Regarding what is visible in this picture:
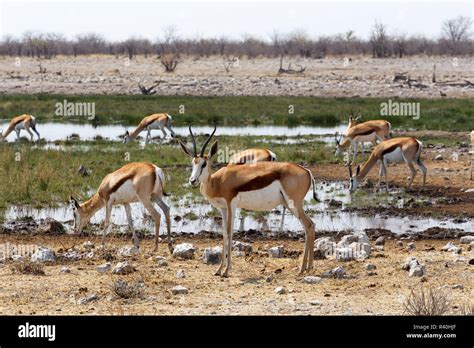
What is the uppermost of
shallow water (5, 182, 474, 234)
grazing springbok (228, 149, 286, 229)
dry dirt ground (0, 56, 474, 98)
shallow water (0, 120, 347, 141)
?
dry dirt ground (0, 56, 474, 98)

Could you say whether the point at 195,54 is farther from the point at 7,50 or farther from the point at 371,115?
the point at 371,115

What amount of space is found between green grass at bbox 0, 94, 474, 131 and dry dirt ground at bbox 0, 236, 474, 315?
55.5ft

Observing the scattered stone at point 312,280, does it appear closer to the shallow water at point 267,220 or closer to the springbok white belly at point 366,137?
the shallow water at point 267,220

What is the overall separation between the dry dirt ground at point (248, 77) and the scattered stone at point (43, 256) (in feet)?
94.6

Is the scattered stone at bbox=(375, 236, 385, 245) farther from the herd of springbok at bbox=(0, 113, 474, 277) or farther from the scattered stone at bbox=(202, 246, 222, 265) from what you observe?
the scattered stone at bbox=(202, 246, 222, 265)

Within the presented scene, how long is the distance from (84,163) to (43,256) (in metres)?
8.43

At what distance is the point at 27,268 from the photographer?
930 centimetres

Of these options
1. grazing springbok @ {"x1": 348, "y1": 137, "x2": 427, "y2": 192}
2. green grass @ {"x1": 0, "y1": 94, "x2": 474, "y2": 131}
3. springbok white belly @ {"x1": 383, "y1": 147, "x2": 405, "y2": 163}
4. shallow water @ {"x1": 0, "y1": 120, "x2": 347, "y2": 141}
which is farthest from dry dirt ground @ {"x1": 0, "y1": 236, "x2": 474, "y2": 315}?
green grass @ {"x1": 0, "y1": 94, "x2": 474, "y2": 131}

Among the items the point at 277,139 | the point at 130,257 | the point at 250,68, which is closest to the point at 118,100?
the point at 277,139

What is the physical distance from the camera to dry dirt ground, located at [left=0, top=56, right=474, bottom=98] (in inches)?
1551

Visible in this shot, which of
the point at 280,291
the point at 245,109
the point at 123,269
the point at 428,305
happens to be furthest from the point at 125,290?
the point at 245,109
